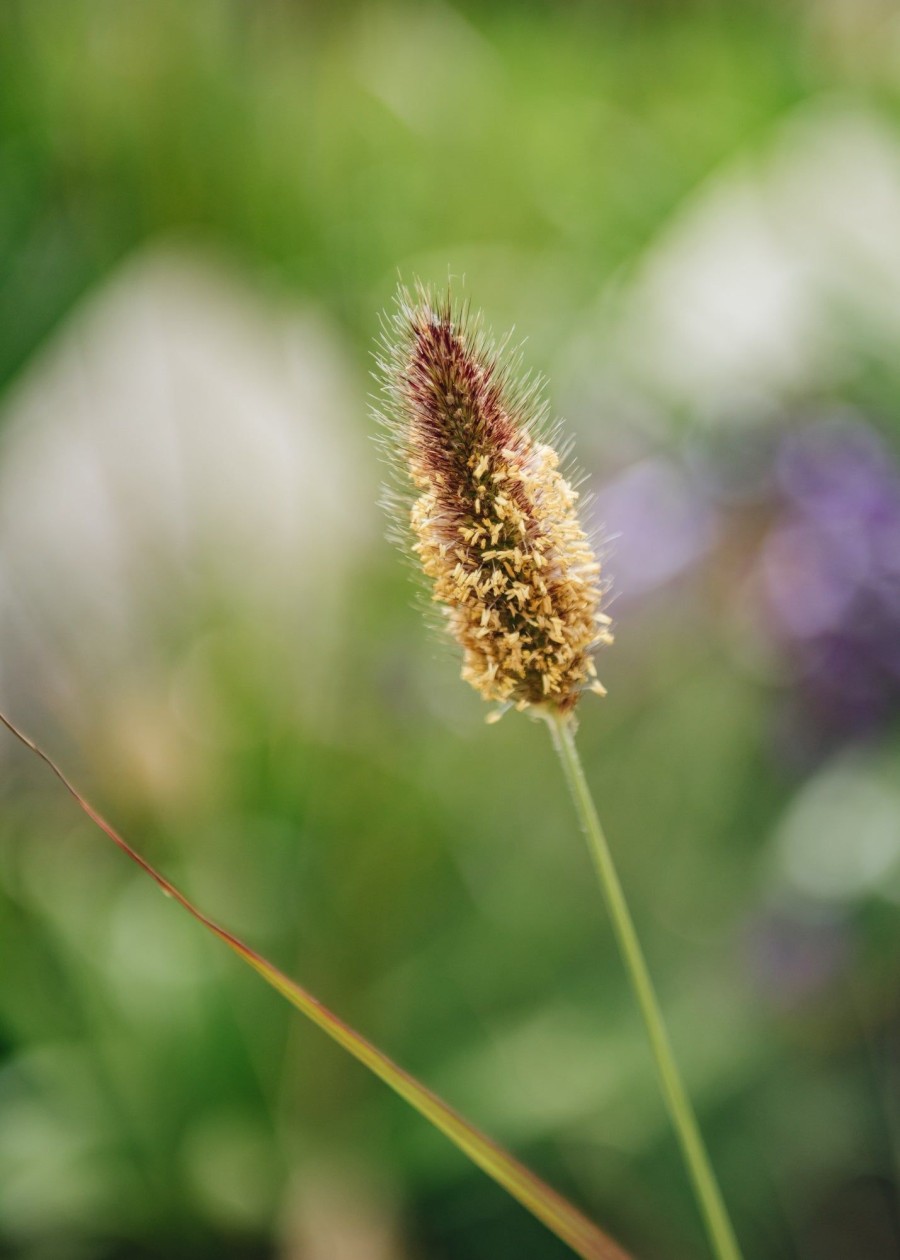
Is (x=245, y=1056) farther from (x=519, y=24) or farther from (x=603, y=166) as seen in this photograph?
(x=519, y=24)

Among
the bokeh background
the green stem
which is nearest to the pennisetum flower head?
the green stem

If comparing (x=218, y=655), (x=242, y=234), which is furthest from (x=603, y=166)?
(x=218, y=655)

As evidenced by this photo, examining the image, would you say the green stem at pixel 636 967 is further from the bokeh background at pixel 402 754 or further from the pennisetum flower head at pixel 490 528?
the bokeh background at pixel 402 754

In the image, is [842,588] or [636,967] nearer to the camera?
[636,967]

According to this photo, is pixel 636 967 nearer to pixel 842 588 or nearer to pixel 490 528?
pixel 490 528

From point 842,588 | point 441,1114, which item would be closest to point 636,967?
point 441,1114

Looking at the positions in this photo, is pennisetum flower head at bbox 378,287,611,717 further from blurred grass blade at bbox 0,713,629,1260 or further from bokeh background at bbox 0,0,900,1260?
bokeh background at bbox 0,0,900,1260

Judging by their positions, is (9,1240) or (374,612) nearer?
(9,1240)
